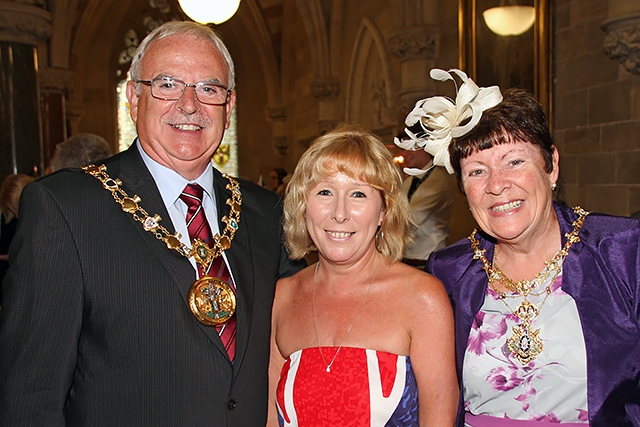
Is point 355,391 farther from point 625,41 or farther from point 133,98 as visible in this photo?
point 625,41

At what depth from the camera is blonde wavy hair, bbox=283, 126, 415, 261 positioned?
2.10 m

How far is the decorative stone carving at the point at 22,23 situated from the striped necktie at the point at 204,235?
4276 mm

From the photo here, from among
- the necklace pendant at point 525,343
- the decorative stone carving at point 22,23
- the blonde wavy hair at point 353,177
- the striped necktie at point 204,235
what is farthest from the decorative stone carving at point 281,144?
the necklace pendant at point 525,343

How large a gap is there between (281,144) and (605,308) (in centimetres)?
1238

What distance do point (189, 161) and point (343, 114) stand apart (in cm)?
947

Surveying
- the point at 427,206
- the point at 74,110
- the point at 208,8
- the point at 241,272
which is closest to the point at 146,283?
the point at 241,272

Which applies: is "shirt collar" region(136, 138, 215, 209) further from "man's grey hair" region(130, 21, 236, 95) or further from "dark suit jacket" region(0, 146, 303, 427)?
"man's grey hair" region(130, 21, 236, 95)

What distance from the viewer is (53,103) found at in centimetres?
1124

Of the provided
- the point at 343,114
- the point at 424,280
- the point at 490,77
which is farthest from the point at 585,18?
the point at 343,114

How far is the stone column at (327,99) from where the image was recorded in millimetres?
11211

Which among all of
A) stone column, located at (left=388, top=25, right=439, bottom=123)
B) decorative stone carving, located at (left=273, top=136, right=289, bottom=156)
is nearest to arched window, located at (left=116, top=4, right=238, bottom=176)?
decorative stone carving, located at (left=273, top=136, right=289, bottom=156)

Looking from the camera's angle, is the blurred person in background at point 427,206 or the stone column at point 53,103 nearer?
the blurred person in background at point 427,206

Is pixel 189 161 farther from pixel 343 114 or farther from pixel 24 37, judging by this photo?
pixel 343 114

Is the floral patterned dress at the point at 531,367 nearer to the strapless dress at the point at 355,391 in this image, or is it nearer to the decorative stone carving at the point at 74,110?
the strapless dress at the point at 355,391
